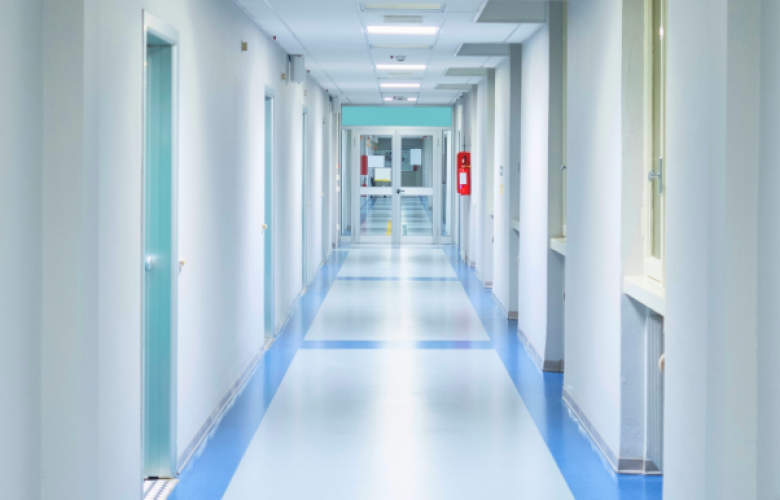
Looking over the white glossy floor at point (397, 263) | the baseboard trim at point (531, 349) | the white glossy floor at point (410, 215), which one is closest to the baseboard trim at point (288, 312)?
the white glossy floor at point (397, 263)

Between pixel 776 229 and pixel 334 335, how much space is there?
5942 millimetres

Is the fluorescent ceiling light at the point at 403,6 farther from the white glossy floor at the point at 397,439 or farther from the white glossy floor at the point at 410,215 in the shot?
the white glossy floor at the point at 410,215

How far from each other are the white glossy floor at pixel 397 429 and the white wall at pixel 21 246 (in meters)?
1.49

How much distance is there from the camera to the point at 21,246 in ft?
8.60

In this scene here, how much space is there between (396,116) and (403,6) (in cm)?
1105

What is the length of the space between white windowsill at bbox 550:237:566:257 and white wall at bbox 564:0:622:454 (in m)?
0.45

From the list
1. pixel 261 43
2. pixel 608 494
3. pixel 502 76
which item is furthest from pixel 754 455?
pixel 502 76

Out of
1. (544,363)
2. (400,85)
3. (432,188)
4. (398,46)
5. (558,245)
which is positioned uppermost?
(400,85)

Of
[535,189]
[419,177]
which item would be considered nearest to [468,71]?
[535,189]

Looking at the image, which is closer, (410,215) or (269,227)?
(269,227)

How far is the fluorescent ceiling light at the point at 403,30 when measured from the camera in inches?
283

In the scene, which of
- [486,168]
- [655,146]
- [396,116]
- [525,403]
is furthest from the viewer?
[396,116]

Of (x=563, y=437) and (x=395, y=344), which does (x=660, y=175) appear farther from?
(x=395, y=344)

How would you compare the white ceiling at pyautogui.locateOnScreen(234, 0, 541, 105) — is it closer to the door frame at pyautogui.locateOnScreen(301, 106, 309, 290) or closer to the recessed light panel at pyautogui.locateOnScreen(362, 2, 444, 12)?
the recessed light panel at pyautogui.locateOnScreen(362, 2, 444, 12)
